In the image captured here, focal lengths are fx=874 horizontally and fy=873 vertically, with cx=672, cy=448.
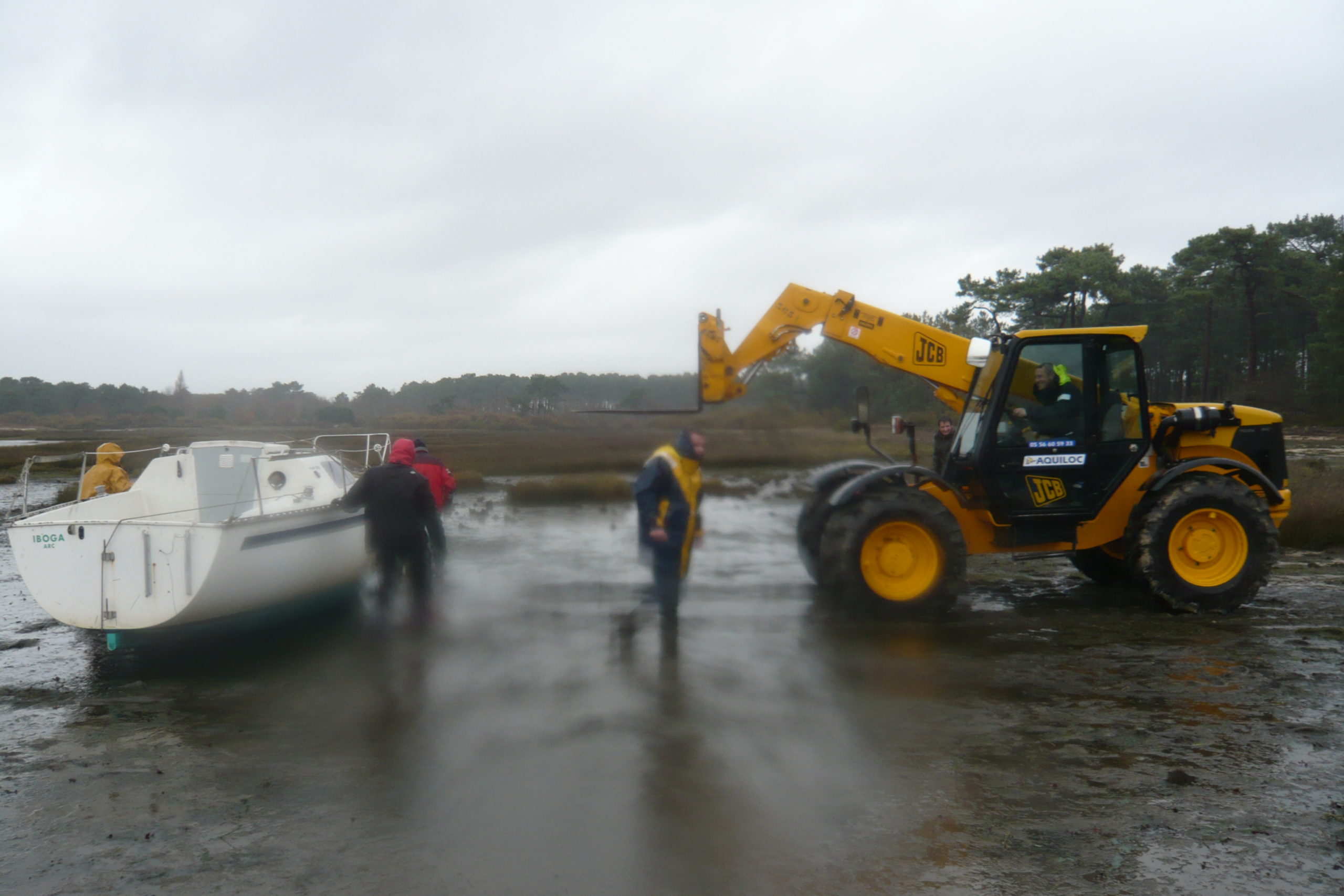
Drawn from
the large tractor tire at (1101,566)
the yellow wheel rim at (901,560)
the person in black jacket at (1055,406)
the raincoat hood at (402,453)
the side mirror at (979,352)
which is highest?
the side mirror at (979,352)

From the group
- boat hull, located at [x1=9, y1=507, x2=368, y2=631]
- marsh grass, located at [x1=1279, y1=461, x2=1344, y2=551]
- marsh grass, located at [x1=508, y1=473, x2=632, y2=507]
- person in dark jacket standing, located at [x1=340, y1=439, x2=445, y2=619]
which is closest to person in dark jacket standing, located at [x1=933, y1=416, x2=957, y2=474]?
marsh grass, located at [x1=508, y1=473, x2=632, y2=507]

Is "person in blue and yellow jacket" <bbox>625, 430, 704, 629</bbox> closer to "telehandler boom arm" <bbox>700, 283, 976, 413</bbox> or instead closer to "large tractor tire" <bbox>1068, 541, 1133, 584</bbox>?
"telehandler boom arm" <bbox>700, 283, 976, 413</bbox>

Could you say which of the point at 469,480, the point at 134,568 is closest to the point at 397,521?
the point at 134,568

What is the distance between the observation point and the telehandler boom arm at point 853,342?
872 cm

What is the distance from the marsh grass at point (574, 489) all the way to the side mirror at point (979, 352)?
143 inches

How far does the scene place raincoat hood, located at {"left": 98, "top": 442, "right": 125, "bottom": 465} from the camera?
9031 mm

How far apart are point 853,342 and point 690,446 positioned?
284 centimetres

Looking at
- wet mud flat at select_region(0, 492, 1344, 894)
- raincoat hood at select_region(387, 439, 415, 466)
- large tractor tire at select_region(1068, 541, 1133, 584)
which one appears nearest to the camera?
wet mud flat at select_region(0, 492, 1344, 894)

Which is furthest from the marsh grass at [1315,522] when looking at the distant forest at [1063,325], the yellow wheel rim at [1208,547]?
the yellow wheel rim at [1208,547]

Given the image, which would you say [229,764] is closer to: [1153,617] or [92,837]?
[92,837]

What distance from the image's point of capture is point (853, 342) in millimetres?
8883

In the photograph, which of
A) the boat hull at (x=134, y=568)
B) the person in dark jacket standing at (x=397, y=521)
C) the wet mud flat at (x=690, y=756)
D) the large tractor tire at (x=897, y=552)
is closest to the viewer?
the wet mud flat at (x=690, y=756)

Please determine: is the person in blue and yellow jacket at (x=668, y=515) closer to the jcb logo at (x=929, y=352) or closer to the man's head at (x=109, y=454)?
Result: the jcb logo at (x=929, y=352)

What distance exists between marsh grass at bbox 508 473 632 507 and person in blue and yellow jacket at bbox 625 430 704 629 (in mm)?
2316
